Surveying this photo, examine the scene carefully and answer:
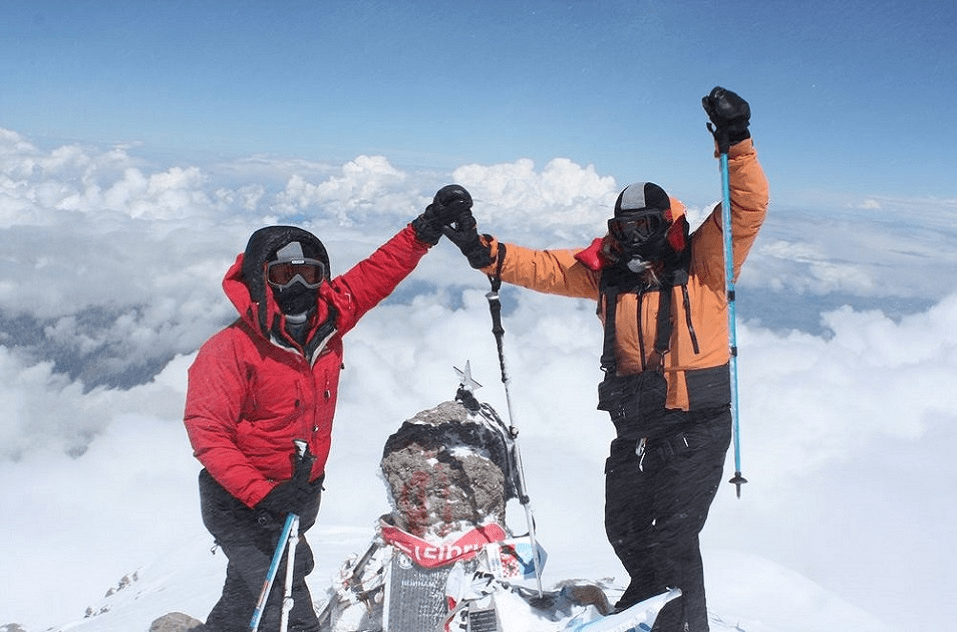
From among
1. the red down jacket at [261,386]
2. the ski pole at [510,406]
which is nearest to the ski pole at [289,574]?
the red down jacket at [261,386]

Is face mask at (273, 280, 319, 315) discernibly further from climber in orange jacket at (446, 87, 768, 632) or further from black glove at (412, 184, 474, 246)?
climber in orange jacket at (446, 87, 768, 632)

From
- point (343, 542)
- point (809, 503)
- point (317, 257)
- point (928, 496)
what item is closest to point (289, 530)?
point (317, 257)

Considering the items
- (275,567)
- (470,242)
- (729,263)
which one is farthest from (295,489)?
(729,263)

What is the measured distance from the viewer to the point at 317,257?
3898mm

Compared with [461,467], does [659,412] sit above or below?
above

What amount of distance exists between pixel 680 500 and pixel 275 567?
2590 millimetres

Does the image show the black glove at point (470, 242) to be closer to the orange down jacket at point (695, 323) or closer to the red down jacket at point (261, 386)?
the red down jacket at point (261, 386)

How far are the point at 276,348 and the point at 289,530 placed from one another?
1123mm

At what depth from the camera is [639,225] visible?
4.11 metres

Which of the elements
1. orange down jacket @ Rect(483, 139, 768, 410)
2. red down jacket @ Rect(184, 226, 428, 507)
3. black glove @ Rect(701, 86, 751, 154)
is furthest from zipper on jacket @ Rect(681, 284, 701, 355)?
red down jacket @ Rect(184, 226, 428, 507)

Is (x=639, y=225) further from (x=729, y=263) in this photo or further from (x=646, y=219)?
(x=729, y=263)

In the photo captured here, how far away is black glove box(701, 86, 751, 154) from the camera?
3.49 meters

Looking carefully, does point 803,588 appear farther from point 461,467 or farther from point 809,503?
point 809,503

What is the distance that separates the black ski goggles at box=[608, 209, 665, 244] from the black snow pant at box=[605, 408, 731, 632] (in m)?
1.23
